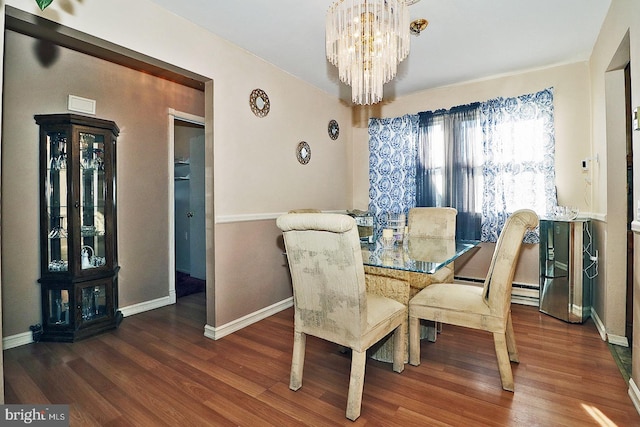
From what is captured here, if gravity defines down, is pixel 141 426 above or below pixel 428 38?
below

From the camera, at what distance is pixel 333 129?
4172mm

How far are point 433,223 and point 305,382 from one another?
186 centimetres

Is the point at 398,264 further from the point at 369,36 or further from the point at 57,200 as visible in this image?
the point at 57,200

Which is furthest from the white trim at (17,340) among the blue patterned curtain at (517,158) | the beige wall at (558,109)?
the blue patterned curtain at (517,158)

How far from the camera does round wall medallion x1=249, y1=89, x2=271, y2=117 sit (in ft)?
9.86

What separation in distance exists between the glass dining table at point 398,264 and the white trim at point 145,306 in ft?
7.81

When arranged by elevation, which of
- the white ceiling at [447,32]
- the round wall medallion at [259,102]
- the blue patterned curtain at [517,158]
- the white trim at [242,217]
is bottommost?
the white trim at [242,217]

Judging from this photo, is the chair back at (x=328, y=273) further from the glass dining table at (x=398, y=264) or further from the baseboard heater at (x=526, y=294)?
the baseboard heater at (x=526, y=294)

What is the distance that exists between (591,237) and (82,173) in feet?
15.0

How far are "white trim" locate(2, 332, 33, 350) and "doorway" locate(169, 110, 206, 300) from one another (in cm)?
167

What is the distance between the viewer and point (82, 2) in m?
1.87

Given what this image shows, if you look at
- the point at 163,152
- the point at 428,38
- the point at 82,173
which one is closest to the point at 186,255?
the point at 163,152

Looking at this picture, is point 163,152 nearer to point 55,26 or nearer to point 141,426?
point 55,26

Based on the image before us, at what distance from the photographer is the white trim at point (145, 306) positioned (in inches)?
123
